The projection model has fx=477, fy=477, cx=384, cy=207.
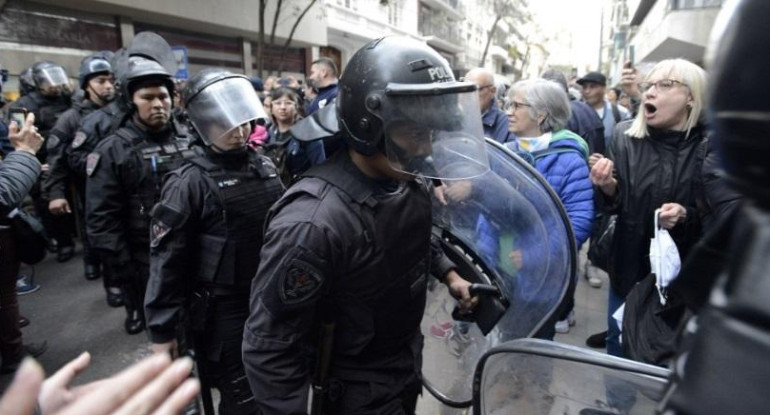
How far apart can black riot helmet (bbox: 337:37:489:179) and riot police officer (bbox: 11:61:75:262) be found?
523 cm

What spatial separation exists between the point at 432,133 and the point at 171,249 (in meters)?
1.24

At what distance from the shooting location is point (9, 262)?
3150 mm

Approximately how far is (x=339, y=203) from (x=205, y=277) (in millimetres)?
1011

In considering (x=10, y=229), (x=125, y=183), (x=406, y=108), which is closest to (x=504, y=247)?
(x=406, y=108)

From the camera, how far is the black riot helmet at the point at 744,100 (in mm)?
436

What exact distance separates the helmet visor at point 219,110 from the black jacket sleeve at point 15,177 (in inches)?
34.9

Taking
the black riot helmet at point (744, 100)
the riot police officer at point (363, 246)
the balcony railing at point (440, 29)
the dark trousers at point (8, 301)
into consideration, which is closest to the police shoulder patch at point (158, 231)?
the riot police officer at point (363, 246)

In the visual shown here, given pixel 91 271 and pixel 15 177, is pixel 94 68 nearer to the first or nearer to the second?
pixel 91 271

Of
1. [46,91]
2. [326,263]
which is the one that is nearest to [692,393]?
[326,263]

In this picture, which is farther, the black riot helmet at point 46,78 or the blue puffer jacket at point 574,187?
the black riot helmet at point 46,78

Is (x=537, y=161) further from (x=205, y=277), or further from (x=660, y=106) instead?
(x=205, y=277)

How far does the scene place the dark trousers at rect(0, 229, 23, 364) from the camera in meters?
3.13

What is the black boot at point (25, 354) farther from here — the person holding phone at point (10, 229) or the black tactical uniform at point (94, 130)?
the black tactical uniform at point (94, 130)

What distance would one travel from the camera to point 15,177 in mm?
2291
